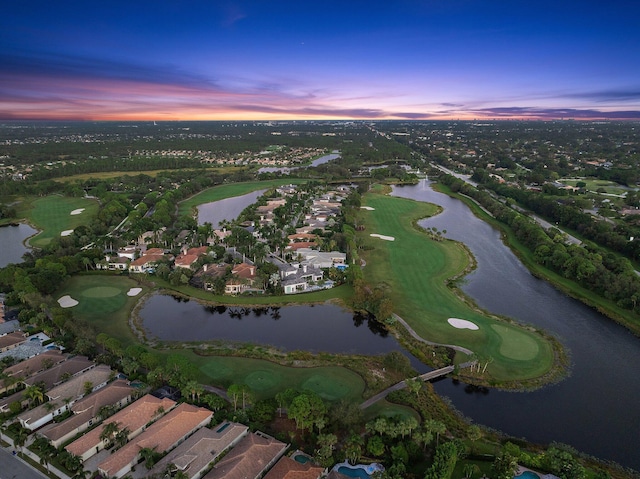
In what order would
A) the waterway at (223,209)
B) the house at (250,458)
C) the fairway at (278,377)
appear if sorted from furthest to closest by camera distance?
the waterway at (223,209), the fairway at (278,377), the house at (250,458)

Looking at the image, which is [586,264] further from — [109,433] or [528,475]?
[109,433]

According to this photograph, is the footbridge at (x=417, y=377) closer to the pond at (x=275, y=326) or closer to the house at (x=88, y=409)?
the pond at (x=275, y=326)

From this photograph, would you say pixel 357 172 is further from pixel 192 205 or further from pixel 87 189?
pixel 87 189

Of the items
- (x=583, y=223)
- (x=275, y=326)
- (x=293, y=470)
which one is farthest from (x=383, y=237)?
(x=293, y=470)

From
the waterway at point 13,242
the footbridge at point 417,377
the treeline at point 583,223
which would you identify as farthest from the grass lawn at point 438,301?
the waterway at point 13,242

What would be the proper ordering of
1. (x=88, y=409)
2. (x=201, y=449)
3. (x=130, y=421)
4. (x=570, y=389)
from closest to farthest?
(x=201, y=449) < (x=130, y=421) < (x=88, y=409) < (x=570, y=389)

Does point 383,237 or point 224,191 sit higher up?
point 383,237
